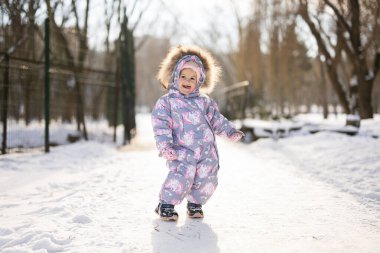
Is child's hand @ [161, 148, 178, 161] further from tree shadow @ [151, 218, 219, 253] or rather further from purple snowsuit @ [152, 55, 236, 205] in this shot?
tree shadow @ [151, 218, 219, 253]

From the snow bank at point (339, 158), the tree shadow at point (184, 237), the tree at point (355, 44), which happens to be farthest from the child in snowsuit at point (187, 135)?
the tree at point (355, 44)

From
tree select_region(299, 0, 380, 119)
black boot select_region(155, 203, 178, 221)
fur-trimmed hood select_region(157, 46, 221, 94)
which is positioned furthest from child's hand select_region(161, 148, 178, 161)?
tree select_region(299, 0, 380, 119)

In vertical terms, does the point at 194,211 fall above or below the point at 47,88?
below

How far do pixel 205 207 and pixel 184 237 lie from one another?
0.94 meters

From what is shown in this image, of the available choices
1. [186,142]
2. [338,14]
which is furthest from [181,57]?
[338,14]

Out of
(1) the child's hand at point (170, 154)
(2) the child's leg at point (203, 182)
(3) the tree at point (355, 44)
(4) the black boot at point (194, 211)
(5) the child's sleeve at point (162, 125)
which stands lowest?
(4) the black boot at point (194, 211)

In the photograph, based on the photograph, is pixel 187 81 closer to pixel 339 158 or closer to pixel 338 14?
pixel 339 158

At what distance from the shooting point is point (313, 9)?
13.4 metres

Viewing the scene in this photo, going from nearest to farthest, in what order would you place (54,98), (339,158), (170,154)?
(170,154)
(339,158)
(54,98)

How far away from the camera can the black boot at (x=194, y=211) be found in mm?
3267

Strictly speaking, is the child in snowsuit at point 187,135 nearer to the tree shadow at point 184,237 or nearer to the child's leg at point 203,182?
the child's leg at point 203,182

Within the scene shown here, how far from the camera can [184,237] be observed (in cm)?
275

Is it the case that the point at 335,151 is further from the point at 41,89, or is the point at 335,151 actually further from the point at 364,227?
the point at 41,89

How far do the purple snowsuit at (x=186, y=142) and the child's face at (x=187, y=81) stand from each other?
0.04 metres
